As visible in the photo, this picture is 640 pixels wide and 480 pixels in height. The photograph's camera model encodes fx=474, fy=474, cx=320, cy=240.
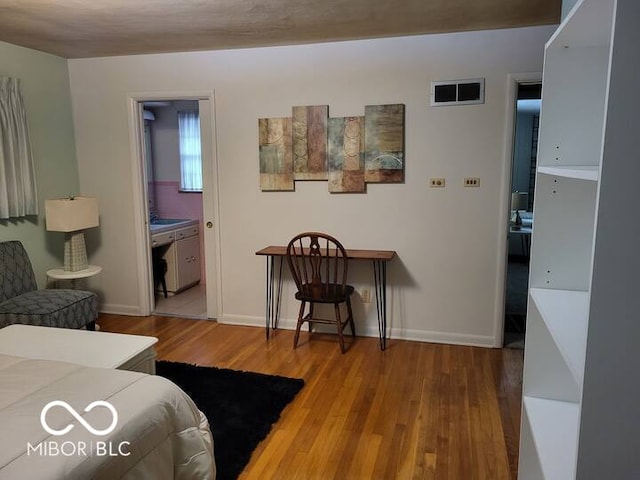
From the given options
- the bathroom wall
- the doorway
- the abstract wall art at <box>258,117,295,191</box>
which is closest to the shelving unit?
the doorway

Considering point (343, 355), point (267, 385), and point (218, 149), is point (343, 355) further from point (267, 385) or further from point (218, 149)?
point (218, 149)

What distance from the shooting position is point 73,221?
153 inches

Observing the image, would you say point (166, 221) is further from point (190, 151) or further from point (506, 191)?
point (506, 191)

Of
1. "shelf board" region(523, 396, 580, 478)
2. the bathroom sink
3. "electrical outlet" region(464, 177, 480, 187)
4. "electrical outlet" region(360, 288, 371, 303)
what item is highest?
"electrical outlet" region(464, 177, 480, 187)

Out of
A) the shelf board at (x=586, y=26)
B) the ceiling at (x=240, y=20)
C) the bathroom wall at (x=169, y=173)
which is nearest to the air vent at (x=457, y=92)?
the ceiling at (x=240, y=20)

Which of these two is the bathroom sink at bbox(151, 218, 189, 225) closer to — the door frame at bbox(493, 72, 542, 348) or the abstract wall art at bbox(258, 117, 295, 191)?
the abstract wall art at bbox(258, 117, 295, 191)

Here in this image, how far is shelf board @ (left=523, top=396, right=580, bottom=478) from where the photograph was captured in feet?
4.05

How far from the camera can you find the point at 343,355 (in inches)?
141

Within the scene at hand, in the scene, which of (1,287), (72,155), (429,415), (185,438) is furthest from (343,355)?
(72,155)

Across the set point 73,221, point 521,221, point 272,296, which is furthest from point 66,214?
point 521,221

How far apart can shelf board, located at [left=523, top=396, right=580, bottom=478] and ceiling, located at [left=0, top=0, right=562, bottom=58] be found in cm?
231

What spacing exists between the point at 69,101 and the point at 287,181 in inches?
88.7

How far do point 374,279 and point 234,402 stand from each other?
5.19 ft

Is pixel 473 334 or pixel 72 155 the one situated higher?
pixel 72 155
